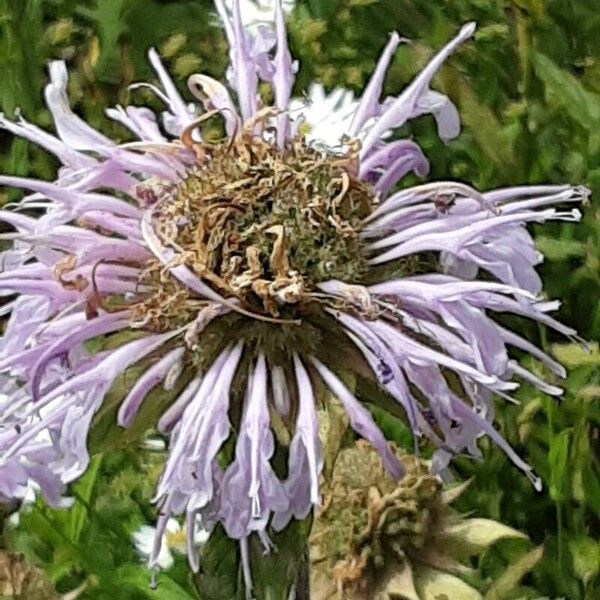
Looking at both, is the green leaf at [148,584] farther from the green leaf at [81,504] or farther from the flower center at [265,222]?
the flower center at [265,222]

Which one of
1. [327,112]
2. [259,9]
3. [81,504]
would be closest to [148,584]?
[81,504]

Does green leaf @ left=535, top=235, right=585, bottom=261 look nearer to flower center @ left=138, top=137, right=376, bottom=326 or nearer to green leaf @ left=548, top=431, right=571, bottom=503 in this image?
green leaf @ left=548, top=431, right=571, bottom=503

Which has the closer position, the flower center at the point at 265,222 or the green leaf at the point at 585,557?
the flower center at the point at 265,222

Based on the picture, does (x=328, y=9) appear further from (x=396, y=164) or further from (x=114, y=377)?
(x=114, y=377)

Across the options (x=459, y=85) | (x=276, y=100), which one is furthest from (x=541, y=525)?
(x=276, y=100)

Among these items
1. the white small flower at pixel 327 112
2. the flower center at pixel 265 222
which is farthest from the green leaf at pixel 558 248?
the flower center at pixel 265 222

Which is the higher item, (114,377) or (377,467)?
(114,377)
